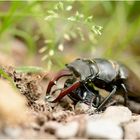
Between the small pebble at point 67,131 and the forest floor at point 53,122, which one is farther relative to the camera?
the small pebble at point 67,131

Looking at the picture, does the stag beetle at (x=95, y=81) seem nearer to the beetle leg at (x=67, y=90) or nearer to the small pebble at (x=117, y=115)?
the beetle leg at (x=67, y=90)

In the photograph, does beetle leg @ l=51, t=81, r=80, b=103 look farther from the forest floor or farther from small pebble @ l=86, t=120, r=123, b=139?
small pebble @ l=86, t=120, r=123, b=139

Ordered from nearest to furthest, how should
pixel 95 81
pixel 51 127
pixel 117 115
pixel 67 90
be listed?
pixel 51 127, pixel 117 115, pixel 67 90, pixel 95 81

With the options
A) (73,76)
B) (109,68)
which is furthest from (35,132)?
(109,68)

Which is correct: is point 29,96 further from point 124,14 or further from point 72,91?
point 124,14

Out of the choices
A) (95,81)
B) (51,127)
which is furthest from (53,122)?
(95,81)

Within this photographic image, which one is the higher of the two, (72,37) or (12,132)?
(72,37)

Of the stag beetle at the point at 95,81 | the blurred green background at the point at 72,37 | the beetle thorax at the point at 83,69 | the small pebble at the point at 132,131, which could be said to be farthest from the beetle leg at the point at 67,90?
the blurred green background at the point at 72,37

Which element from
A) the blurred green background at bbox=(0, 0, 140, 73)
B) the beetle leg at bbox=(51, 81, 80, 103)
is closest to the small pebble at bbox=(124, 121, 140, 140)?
the beetle leg at bbox=(51, 81, 80, 103)

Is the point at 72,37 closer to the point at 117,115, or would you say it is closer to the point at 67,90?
the point at 67,90
